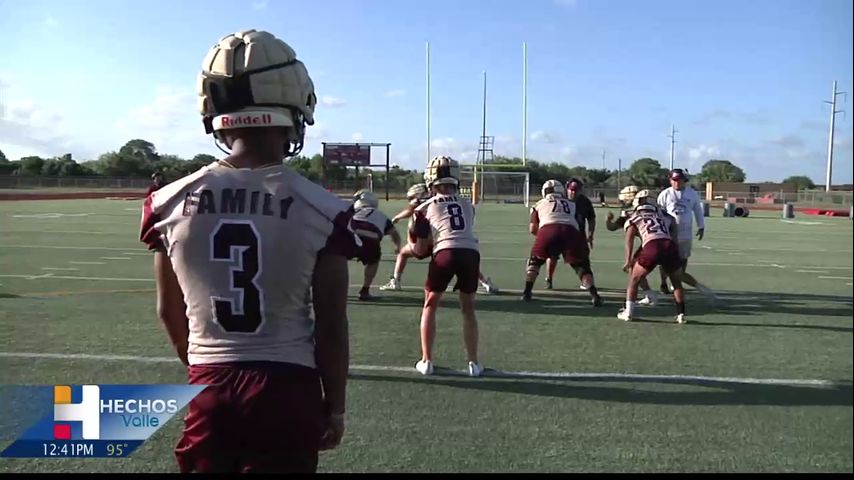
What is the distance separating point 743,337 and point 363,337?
156 inches

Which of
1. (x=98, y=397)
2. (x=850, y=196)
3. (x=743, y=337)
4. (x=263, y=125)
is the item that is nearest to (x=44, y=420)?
(x=98, y=397)

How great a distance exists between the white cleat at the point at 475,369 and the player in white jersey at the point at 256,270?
11.7 ft

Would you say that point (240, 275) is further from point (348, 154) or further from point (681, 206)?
point (348, 154)

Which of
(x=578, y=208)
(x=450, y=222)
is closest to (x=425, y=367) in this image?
(x=450, y=222)

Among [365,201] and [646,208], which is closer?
[646,208]

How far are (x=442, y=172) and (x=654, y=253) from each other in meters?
3.13

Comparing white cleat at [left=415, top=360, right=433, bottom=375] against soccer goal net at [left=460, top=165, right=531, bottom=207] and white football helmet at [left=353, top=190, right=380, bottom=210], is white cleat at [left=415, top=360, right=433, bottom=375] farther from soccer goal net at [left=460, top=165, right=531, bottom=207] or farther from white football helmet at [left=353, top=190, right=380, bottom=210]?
soccer goal net at [left=460, top=165, right=531, bottom=207]

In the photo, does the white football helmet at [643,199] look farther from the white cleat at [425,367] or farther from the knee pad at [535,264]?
the white cleat at [425,367]

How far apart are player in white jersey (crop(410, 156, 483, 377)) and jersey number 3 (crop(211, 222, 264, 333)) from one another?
3.73 m

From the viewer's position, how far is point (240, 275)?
6.59 ft

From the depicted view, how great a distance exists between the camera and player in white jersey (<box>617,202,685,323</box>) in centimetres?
791

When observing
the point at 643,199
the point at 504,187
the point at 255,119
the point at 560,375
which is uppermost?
the point at 504,187

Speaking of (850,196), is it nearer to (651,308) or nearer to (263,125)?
(263,125)

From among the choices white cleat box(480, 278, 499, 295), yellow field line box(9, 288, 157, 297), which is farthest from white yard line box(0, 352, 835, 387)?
white cleat box(480, 278, 499, 295)
